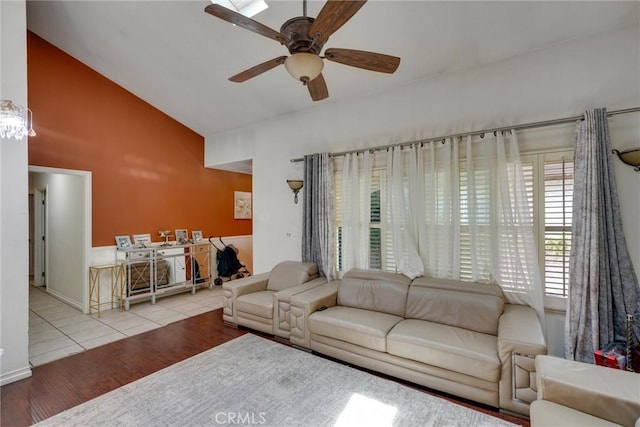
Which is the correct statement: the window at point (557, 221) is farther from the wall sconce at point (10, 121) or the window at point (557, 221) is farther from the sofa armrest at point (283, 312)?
the wall sconce at point (10, 121)

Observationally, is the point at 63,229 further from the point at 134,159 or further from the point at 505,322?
the point at 505,322

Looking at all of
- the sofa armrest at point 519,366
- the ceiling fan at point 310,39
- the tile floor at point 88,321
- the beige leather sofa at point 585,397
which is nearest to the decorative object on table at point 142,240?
the tile floor at point 88,321

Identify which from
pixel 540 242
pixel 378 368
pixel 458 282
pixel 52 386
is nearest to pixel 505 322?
pixel 458 282

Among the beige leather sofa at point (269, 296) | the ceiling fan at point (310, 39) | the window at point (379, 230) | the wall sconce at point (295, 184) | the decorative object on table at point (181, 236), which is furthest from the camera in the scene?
the decorative object on table at point (181, 236)

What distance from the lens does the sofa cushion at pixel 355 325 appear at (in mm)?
2525

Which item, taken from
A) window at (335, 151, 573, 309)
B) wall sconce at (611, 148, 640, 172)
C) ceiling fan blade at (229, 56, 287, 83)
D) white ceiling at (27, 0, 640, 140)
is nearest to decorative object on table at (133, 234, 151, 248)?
white ceiling at (27, 0, 640, 140)

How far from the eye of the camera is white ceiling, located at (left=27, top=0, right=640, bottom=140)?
2438 millimetres

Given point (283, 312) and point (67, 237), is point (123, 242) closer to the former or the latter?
point (67, 237)

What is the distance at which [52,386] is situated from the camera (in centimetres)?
241

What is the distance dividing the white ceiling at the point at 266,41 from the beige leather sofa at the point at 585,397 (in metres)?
2.73

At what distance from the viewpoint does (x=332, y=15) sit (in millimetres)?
1569

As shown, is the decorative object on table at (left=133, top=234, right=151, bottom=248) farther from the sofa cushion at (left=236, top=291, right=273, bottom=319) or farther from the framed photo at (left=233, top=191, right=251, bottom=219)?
the sofa cushion at (left=236, top=291, right=273, bottom=319)

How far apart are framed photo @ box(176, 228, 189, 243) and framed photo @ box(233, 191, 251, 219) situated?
1.32m

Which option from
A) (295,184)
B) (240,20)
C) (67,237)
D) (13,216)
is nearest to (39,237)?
(67,237)
